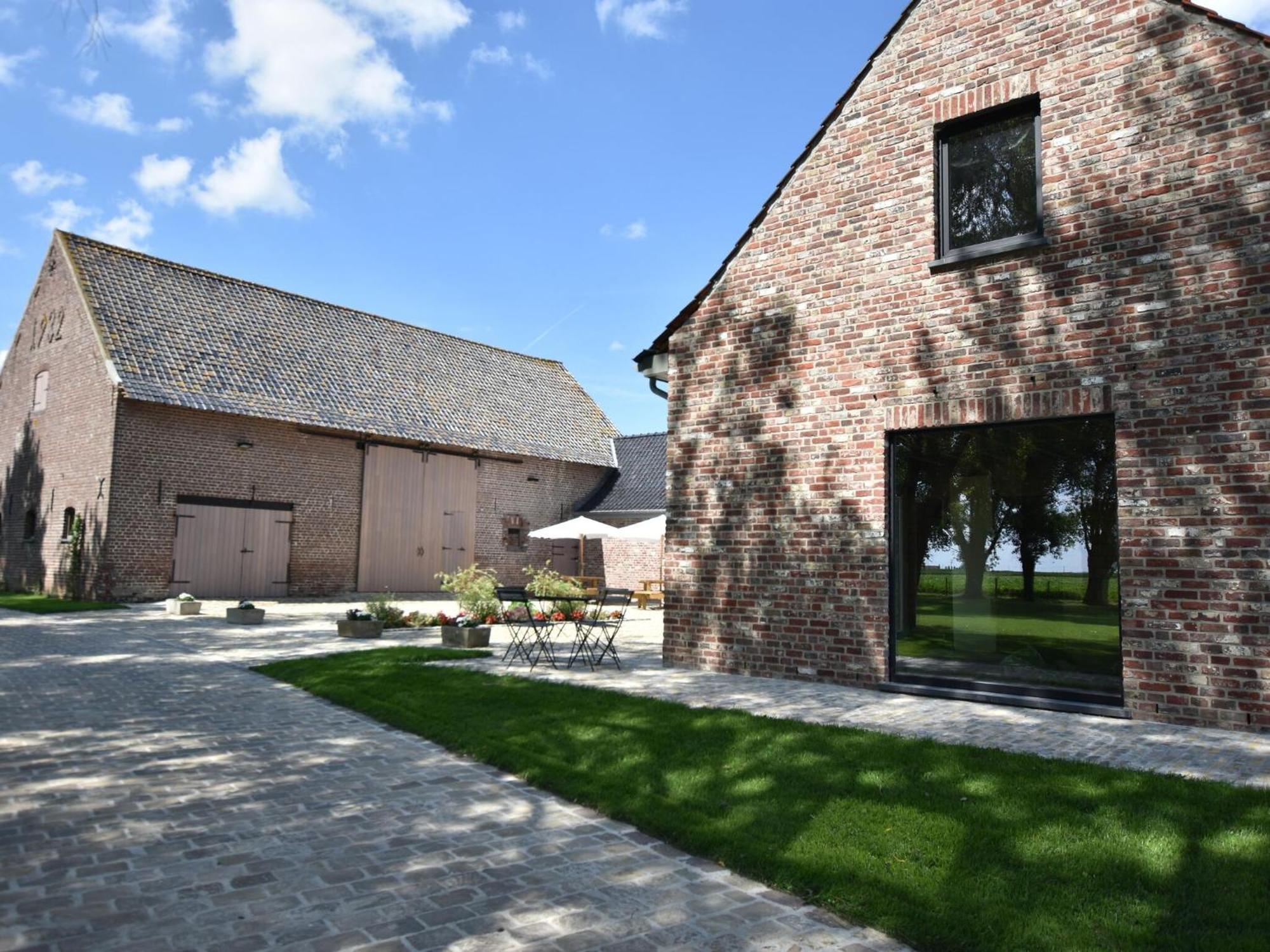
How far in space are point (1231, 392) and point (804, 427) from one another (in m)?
3.60

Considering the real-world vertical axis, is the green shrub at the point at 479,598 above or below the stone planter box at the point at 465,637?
above

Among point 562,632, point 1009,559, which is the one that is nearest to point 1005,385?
point 1009,559

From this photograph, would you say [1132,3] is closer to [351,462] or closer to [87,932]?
[87,932]

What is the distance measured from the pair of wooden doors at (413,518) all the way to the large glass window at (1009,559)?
57.8 feet

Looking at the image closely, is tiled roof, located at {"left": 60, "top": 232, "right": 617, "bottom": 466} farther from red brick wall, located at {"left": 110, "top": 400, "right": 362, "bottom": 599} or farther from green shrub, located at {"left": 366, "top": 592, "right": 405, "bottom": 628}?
green shrub, located at {"left": 366, "top": 592, "right": 405, "bottom": 628}

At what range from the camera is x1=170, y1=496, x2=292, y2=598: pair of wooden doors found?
1936 centimetres

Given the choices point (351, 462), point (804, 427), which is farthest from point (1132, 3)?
point (351, 462)

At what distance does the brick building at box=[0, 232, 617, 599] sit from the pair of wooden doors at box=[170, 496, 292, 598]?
4 cm

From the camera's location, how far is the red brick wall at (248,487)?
18.5m

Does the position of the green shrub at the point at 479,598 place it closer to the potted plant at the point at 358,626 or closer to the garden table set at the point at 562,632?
the garden table set at the point at 562,632

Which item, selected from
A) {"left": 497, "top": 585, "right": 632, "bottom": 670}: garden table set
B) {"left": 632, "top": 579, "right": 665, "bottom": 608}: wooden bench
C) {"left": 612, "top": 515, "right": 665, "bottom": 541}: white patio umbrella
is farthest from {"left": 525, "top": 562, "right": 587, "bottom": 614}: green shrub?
{"left": 632, "top": 579, "right": 665, "bottom": 608}: wooden bench

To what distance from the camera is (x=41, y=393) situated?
72.2ft

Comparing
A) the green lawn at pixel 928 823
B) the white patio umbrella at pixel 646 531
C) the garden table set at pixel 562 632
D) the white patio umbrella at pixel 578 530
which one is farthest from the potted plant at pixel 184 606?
the green lawn at pixel 928 823

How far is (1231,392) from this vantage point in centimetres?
624
